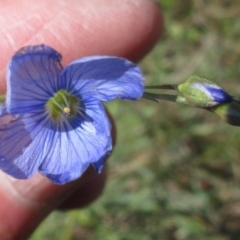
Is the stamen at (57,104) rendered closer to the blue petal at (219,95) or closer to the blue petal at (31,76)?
the blue petal at (31,76)

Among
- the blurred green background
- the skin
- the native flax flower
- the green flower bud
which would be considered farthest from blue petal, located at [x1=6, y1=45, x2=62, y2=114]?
the blurred green background

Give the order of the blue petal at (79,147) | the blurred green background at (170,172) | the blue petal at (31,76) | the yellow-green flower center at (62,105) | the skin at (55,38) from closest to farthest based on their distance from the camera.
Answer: the blue petal at (31,76) → the blue petal at (79,147) → the yellow-green flower center at (62,105) → the skin at (55,38) → the blurred green background at (170,172)

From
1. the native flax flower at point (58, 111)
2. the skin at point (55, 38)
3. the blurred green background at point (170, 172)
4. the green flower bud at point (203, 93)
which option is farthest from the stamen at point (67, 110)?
the blurred green background at point (170, 172)

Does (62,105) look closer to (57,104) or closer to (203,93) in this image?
(57,104)

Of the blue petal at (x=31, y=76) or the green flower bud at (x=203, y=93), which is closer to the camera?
the blue petal at (x=31, y=76)

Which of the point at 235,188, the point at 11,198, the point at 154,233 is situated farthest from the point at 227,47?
the point at 11,198

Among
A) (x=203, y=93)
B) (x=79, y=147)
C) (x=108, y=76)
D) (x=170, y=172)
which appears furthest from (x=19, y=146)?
(x=170, y=172)
